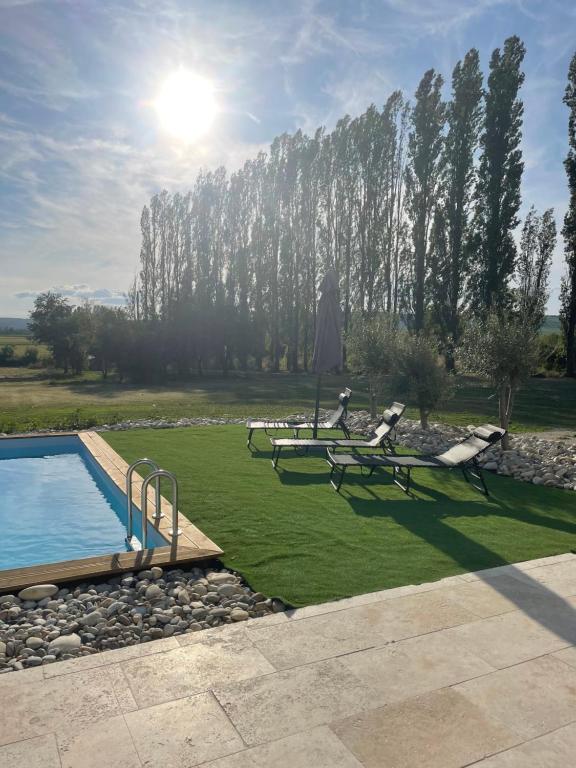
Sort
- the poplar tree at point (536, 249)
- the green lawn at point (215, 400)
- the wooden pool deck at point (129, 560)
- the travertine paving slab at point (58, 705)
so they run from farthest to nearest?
the poplar tree at point (536, 249) → the green lawn at point (215, 400) → the wooden pool deck at point (129, 560) → the travertine paving slab at point (58, 705)

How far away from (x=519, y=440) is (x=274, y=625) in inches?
326

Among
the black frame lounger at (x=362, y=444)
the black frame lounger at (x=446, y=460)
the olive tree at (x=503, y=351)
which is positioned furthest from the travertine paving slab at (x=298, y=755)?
the olive tree at (x=503, y=351)

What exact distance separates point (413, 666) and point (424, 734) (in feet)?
1.83

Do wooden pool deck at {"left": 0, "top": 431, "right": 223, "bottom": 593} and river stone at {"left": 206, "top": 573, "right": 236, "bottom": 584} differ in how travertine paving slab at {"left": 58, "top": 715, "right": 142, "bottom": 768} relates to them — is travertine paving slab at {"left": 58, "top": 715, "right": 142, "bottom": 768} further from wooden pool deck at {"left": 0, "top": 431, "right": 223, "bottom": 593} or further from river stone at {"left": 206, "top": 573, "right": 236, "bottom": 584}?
wooden pool deck at {"left": 0, "top": 431, "right": 223, "bottom": 593}

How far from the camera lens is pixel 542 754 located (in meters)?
2.31

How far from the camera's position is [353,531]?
533cm

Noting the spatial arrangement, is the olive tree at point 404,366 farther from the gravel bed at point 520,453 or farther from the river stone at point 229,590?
the river stone at point 229,590

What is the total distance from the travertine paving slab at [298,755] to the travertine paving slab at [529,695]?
784mm

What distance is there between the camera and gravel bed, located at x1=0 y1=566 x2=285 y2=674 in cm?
323

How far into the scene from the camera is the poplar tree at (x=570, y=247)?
2653 centimetres

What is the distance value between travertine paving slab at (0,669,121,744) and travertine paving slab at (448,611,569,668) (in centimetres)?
202

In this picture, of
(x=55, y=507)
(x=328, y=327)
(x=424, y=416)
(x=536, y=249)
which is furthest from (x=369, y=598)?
(x=536, y=249)

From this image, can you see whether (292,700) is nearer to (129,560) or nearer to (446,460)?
(129,560)

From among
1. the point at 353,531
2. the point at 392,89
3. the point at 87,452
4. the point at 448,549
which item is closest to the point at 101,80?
the point at 87,452
